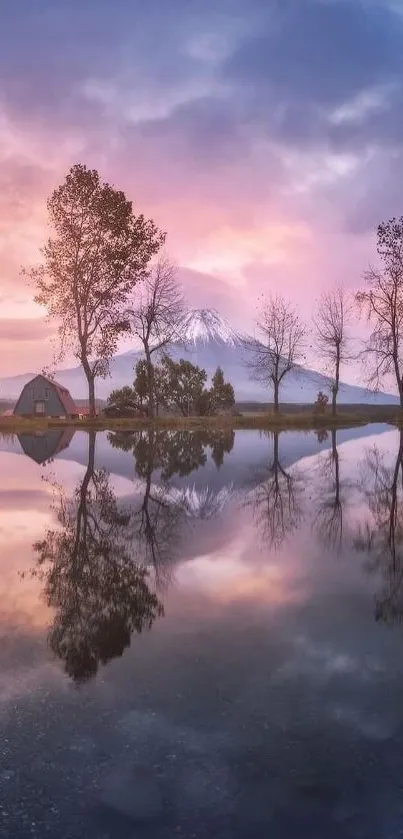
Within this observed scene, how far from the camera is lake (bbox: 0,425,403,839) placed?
160 inches

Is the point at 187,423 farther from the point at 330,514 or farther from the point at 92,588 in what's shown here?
the point at 92,588

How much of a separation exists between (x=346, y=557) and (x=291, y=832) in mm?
7028

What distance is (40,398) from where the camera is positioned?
8644 cm

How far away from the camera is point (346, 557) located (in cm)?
1062

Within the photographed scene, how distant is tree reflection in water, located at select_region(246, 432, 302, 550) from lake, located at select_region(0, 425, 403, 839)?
0.13 meters

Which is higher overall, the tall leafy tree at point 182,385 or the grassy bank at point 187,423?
the tall leafy tree at point 182,385

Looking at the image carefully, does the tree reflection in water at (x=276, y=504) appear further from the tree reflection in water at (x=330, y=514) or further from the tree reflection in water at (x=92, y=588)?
the tree reflection in water at (x=92, y=588)

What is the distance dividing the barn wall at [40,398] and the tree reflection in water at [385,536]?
6693 cm

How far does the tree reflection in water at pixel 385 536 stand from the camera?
8180mm

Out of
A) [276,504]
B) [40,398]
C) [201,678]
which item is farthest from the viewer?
[40,398]

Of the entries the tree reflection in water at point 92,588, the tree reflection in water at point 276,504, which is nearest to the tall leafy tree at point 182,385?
the tree reflection in water at point 276,504

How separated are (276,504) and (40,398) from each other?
7416 cm

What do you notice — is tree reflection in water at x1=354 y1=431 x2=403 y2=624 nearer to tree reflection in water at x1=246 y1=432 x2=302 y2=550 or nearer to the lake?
the lake

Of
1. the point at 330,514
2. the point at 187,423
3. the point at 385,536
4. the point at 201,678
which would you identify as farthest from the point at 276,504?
the point at 187,423
